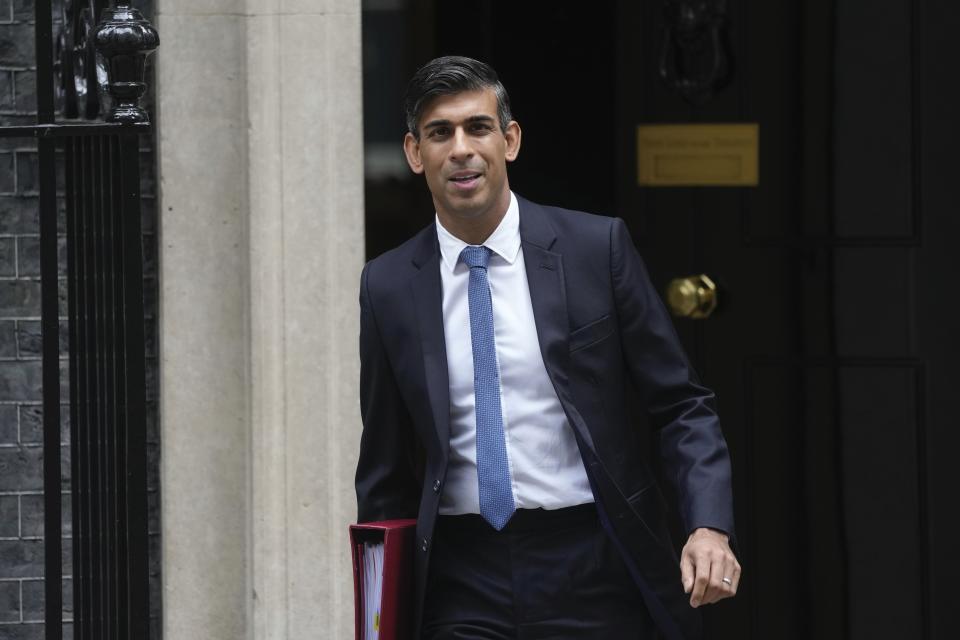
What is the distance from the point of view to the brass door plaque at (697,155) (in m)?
5.45

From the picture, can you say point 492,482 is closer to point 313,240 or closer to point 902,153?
point 313,240

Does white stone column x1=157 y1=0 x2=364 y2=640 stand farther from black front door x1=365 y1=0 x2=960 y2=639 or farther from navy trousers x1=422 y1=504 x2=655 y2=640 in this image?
navy trousers x1=422 y1=504 x2=655 y2=640

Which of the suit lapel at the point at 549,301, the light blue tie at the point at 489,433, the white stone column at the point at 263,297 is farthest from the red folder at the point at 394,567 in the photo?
the white stone column at the point at 263,297

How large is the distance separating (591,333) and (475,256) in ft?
0.89

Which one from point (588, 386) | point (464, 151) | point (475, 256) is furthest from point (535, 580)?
point (464, 151)

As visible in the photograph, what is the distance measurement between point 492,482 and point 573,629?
324 millimetres

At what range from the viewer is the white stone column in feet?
15.6

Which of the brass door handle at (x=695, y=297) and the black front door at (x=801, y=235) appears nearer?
the black front door at (x=801, y=235)

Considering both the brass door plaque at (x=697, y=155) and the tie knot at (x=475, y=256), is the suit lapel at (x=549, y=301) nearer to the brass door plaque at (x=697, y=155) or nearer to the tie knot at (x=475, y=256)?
the tie knot at (x=475, y=256)

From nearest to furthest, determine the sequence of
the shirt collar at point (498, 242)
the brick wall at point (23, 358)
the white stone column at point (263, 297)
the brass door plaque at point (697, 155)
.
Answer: the shirt collar at point (498, 242) → the white stone column at point (263, 297) → the brick wall at point (23, 358) → the brass door plaque at point (697, 155)

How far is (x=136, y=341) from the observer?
4430 mm

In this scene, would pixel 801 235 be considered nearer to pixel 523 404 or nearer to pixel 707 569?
pixel 523 404

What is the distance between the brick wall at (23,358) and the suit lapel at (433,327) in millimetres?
1631

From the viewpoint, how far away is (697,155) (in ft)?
18.1
